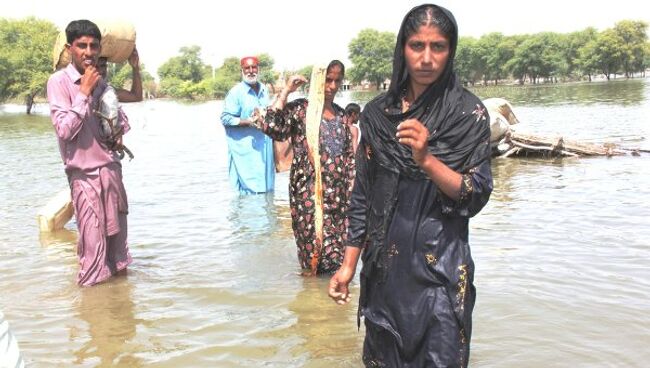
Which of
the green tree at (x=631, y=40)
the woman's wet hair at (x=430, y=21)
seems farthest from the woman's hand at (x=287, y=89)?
the green tree at (x=631, y=40)

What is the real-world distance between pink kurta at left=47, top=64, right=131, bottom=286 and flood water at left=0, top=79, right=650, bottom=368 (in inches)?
13.7

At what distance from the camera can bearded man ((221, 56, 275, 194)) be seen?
828 cm

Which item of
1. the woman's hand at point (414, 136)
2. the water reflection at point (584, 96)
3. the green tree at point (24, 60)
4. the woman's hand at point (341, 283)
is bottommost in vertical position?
the woman's hand at point (341, 283)

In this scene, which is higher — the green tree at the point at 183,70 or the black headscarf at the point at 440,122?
the green tree at the point at 183,70

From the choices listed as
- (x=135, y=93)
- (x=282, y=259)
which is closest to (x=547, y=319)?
(x=282, y=259)

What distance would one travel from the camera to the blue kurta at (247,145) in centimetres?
832

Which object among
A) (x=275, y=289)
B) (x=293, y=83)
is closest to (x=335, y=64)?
(x=293, y=83)

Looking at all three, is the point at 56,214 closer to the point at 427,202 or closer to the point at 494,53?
the point at 427,202

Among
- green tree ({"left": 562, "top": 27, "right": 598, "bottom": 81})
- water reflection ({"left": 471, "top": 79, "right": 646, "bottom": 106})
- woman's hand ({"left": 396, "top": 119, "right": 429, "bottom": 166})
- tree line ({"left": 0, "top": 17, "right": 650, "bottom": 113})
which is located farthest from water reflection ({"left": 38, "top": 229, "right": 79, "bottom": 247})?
green tree ({"left": 562, "top": 27, "right": 598, "bottom": 81})

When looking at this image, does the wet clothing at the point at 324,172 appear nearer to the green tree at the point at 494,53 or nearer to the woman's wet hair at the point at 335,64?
the woman's wet hair at the point at 335,64

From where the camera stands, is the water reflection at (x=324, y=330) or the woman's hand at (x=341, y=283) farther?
the water reflection at (x=324, y=330)

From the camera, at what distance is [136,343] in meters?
3.80

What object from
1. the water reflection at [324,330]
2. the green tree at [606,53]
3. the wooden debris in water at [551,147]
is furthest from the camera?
the green tree at [606,53]

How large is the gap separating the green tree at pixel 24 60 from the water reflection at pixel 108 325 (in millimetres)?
50611
